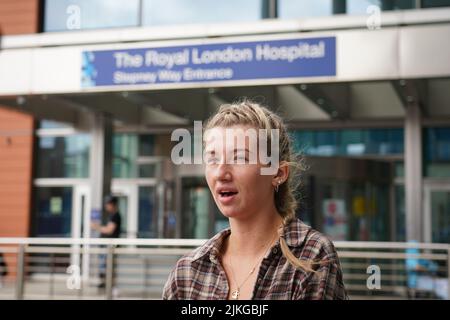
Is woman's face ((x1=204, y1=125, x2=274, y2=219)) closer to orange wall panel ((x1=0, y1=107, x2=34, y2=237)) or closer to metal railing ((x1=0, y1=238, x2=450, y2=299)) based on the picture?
metal railing ((x1=0, y1=238, x2=450, y2=299))

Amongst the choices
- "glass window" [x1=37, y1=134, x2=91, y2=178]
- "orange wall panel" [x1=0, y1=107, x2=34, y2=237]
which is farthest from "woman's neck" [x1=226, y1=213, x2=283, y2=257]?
"orange wall panel" [x1=0, y1=107, x2=34, y2=237]

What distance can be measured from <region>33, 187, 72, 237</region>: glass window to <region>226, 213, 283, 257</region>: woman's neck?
8602 mm

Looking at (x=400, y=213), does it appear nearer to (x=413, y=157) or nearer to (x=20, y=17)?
(x=413, y=157)

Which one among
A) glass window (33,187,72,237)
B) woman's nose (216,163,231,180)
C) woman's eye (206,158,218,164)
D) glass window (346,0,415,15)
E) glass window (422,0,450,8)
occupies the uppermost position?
glass window (422,0,450,8)

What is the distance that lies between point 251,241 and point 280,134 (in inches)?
8.4

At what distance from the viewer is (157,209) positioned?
8.98m

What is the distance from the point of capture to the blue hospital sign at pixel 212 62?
572 cm

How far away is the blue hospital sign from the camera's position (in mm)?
5719

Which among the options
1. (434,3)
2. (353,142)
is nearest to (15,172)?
(353,142)

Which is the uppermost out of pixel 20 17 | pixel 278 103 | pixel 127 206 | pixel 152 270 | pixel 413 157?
pixel 20 17

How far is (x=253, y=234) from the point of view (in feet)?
4.00

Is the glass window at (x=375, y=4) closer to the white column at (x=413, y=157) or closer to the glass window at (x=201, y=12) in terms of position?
the glass window at (x=201, y=12)

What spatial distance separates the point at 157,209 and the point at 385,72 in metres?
4.39

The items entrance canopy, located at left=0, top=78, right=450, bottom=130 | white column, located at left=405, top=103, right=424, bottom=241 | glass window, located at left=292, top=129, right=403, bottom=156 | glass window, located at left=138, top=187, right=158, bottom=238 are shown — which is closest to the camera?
entrance canopy, located at left=0, top=78, right=450, bottom=130
